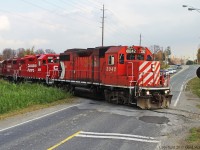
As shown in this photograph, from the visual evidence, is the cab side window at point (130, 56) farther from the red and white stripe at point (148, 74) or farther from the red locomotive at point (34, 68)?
the red locomotive at point (34, 68)

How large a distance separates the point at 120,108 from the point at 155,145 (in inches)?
339

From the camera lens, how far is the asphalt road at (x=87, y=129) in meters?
10.8

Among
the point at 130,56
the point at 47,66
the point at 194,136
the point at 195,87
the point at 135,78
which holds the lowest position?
the point at 195,87

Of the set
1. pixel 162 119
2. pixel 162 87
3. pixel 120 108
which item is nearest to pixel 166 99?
pixel 162 87

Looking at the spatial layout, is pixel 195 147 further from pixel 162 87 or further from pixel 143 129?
pixel 162 87

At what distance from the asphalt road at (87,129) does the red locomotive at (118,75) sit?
4.78 feet

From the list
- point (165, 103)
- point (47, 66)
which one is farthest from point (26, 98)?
point (47, 66)

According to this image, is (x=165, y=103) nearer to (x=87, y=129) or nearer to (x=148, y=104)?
(x=148, y=104)

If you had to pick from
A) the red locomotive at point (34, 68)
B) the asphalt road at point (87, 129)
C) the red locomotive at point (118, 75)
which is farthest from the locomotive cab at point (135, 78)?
the red locomotive at point (34, 68)

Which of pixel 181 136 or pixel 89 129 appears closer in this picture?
pixel 181 136

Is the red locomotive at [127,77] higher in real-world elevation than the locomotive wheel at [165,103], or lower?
higher

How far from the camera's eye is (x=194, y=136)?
11977 millimetres

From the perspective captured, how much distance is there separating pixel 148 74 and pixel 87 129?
792 cm

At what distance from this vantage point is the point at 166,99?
2009 centimetres
